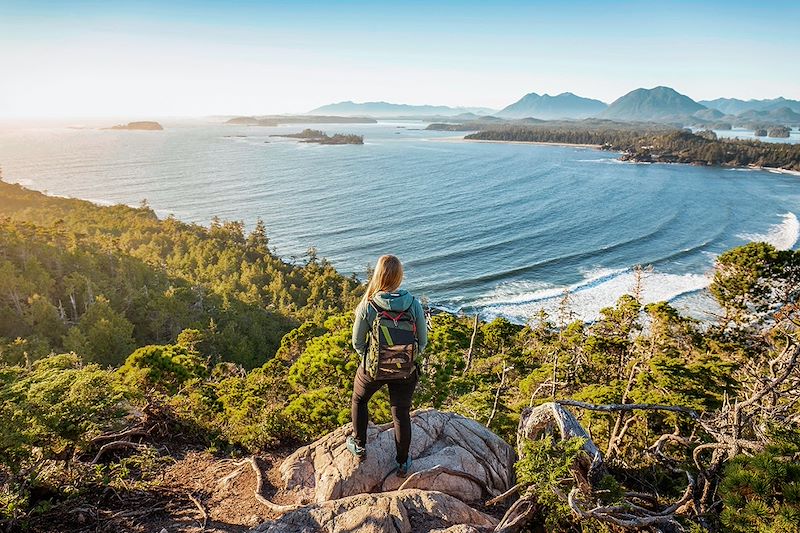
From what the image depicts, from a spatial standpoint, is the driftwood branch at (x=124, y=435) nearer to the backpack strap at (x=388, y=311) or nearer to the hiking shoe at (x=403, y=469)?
the hiking shoe at (x=403, y=469)

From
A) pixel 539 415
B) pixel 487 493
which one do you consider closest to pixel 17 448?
pixel 487 493

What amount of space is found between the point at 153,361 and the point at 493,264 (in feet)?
124

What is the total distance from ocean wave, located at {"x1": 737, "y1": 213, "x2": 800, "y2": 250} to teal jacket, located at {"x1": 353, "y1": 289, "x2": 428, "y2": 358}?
56205 millimetres

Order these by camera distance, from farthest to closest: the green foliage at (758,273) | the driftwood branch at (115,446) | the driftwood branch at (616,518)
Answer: the green foliage at (758,273) → the driftwood branch at (115,446) → the driftwood branch at (616,518)

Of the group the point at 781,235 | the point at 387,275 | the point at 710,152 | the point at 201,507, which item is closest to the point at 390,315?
the point at 387,275

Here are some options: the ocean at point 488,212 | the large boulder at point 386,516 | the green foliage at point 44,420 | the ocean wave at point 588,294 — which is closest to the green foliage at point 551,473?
the large boulder at point 386,516

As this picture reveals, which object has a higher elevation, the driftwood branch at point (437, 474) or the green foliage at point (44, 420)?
the green foliage at point (44, 420)

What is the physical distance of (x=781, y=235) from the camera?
166 feet

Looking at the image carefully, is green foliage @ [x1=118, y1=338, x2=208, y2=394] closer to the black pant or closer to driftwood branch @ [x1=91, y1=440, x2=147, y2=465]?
driftwood branch @ [x1=91, y1=440, x2=147, y2=465]

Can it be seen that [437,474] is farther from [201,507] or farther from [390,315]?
[201,507]

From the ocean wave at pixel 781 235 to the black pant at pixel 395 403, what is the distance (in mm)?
56022

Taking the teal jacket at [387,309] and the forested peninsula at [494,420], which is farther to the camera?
the teal jacket at [387,309]

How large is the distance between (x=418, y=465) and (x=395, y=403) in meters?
1.14

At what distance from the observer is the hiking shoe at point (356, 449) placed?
5.48 metres
